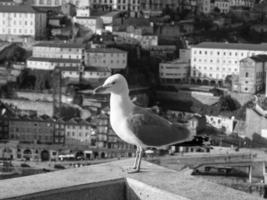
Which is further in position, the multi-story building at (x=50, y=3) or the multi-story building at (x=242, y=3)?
the multi-story building at (x=242, y=3)

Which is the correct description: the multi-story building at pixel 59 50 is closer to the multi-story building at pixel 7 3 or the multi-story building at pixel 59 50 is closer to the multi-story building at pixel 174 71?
the multi-story building at pixel 174 71

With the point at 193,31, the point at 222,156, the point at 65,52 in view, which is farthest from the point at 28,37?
the point at 222,156

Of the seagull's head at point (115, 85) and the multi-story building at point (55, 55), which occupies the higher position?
the seagull's head at point (115, 85)

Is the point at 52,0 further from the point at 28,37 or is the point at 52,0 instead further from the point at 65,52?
the point at 65,52

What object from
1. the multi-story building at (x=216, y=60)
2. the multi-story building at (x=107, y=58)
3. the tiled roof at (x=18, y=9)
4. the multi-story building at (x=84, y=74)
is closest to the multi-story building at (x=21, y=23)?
the tiled roof at (x=18, y=9)

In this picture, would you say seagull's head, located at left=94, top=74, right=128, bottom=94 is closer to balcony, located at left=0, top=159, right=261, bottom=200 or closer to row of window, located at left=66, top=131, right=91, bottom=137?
balcony, located at left=0, top=159, right=261, bottom=200

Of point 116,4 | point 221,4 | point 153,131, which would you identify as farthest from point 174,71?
point 153,131
